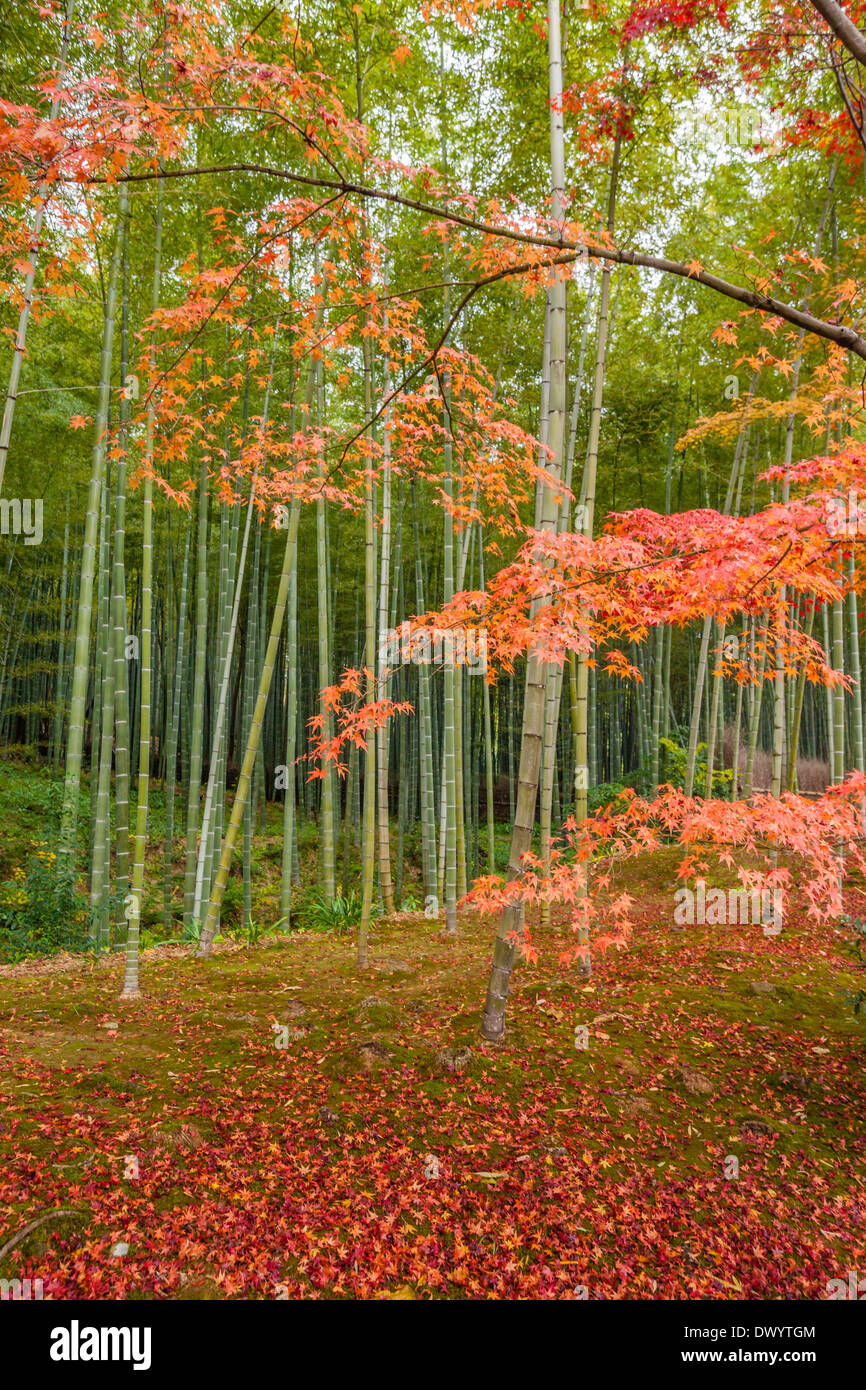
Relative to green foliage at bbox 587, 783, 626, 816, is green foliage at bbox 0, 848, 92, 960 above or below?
below

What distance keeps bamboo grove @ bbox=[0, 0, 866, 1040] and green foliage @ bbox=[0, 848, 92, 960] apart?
19cm

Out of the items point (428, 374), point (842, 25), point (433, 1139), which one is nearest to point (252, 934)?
point (433, 1139)

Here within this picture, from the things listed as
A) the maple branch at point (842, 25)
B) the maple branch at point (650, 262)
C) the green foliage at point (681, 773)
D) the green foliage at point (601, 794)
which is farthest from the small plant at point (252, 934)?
the maple branch at point (842, 25)

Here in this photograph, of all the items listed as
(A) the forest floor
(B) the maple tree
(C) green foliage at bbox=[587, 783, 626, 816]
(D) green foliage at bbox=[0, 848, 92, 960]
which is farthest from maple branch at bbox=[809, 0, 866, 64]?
(C) green foliage at bbox=[587, 783, 626, 816]

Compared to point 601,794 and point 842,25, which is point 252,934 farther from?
point 842,25

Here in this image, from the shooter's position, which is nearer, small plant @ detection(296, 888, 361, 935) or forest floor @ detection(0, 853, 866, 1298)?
forest floor @ detection(0, 853, 866, 1298)

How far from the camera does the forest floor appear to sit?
1.88 metres

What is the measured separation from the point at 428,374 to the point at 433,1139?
335 centimetres

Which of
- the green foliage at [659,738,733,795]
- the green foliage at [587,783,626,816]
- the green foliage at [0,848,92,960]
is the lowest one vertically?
the green foliage at [0,848,92,960]

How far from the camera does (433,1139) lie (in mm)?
2434

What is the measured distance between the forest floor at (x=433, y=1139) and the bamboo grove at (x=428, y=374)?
487mm

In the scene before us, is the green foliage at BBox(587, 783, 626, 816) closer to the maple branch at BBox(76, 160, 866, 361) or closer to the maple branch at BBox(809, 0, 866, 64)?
the maple branch at BBox(76, 160, 866, 361)
